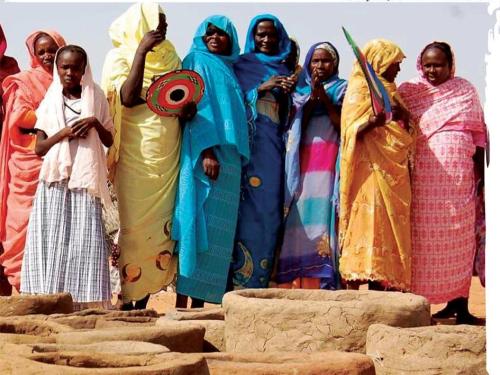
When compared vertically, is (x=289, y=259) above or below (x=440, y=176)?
below

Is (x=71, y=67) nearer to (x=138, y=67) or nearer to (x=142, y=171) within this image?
(x=138, y=67)

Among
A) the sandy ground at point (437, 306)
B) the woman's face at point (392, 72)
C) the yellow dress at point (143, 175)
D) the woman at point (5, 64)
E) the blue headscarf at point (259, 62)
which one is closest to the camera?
the yellow dress at point (143, 175)

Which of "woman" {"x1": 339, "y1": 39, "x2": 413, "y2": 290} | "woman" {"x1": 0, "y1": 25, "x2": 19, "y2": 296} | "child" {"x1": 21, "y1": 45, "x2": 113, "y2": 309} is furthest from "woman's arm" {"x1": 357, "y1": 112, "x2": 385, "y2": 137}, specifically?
"woman" {"x1": 0, "y1": 25, "x2": 19, "y2": 296}

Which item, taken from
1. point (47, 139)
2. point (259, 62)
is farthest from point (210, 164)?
point (47, 139)

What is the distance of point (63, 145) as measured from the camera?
31.4 ft

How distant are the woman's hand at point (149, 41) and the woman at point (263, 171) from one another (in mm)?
927

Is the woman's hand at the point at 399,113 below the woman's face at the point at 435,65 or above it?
below

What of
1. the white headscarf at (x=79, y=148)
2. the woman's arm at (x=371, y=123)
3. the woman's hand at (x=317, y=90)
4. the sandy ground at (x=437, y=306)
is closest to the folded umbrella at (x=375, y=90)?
the woman's arm at (x=371, y=123)

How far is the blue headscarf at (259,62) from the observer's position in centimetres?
1038

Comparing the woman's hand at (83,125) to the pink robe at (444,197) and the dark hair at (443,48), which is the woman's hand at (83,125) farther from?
the dark hair at (443,48)

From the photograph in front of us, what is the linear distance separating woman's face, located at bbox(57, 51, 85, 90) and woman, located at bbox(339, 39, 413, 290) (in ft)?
6.86

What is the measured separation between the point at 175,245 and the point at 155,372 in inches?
207

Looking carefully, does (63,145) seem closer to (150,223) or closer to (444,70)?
(150,223)

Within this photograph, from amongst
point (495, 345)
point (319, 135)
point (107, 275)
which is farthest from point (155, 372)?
point (319, 135)
